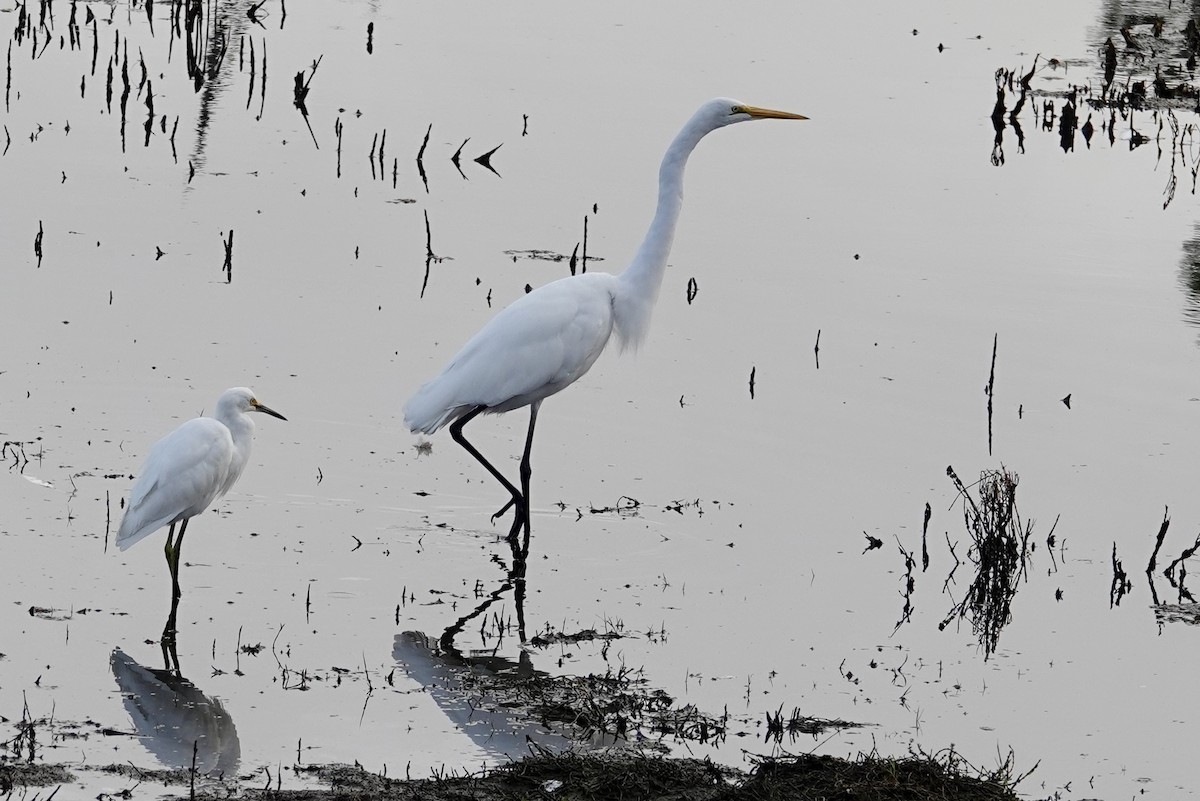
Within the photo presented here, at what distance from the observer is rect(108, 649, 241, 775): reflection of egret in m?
5.46

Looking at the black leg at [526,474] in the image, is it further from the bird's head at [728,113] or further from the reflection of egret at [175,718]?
the reflection of egret at [175,718]

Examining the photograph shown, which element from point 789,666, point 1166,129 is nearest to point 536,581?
point 789,666

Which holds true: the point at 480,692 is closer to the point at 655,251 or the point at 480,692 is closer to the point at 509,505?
the point at 509,505

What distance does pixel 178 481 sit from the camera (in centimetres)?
669

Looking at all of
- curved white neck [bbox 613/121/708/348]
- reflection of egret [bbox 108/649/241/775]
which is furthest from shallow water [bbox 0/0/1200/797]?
curved white neck [bbox 613/121/708/348]

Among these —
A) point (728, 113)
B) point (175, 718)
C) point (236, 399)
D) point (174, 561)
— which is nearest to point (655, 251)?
point (728, 113)

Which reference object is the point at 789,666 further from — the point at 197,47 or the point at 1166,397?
the point at 197,47

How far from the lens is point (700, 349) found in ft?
35.2

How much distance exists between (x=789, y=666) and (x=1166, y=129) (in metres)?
12.1

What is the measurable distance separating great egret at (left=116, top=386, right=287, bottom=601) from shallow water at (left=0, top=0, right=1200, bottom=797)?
0.98ft

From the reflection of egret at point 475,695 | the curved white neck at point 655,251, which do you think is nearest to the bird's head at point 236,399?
the reflection of egret at point 475,695

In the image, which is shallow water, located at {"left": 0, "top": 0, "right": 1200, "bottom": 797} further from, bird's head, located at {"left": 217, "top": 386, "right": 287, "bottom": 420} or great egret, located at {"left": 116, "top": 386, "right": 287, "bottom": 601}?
bird's head, located at {"left": 217, "top": 386, "right": 287, "bottom": 420}

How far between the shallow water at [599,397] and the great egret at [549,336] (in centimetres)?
50

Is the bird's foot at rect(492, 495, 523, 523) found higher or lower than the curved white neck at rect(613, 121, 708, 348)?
lower
